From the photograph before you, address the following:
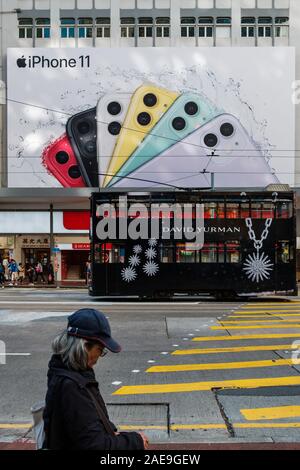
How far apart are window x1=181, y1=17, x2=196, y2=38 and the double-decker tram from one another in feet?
67.8

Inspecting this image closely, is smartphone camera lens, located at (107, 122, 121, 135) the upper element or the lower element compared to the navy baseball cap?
upper

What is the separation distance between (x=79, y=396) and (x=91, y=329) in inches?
13.5

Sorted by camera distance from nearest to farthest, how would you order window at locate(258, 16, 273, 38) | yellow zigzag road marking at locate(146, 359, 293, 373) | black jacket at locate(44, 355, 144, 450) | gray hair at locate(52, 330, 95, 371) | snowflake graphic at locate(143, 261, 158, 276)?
black jacket at locate(44, 355, 144, 450) < gray hair at locate(52, 330, 95, 371) < yellow zigzag road marking at locate(146, 359, 293, 373) < snowflake graphic at locate(143, 261, 158, 276) < window at locate(258, 16, 273, 38)

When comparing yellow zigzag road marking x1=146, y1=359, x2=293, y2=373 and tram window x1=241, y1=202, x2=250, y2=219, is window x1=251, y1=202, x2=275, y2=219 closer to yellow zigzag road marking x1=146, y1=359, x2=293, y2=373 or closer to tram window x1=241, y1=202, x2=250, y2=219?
tram window x1=241, y1=202, x2=250, y2=219

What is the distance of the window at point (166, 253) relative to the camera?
19.9 m

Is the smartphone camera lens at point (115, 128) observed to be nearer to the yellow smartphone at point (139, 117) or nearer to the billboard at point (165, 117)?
the billboard at point (165, 117)

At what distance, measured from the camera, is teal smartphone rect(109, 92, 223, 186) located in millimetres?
35438

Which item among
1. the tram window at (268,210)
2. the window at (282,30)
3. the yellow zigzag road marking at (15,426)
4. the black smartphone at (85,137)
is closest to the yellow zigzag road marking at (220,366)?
the yellow zigzag road marking at (15,426)

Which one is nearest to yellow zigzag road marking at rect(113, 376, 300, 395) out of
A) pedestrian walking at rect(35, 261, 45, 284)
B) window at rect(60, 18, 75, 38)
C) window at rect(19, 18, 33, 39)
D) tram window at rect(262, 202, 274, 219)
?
tram window at rect(262, 202, 274, 219)

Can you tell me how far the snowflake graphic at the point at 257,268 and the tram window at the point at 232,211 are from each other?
1.76 meters

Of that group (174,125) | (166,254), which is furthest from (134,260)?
Result: (174,125)

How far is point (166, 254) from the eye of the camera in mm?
19969
